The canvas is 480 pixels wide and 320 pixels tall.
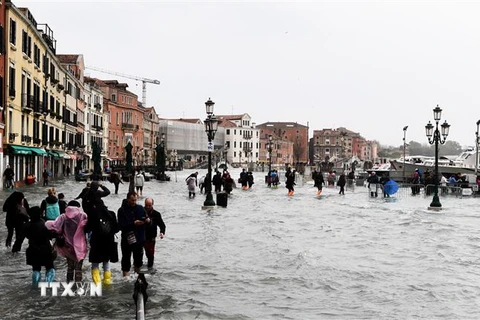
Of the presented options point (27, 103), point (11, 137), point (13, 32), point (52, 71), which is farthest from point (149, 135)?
point (13, 32)

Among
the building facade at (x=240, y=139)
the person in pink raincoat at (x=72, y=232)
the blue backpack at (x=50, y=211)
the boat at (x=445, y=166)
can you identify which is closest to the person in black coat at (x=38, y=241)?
the person in pink raincoat at (x=72, y=232)

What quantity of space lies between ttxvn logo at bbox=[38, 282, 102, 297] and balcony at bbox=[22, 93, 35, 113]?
29.7 meters

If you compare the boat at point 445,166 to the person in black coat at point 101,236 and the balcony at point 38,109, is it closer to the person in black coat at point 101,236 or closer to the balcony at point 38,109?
the balcony at point 38,109

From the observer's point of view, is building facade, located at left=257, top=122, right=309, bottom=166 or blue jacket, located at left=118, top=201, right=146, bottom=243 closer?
blue jacket, located at left=118, top=201, right=146, bottom=243

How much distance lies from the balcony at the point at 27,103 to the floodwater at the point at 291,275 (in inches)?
806

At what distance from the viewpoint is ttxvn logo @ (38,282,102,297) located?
9289mm

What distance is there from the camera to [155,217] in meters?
10.9

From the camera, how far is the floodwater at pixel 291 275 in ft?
28.7

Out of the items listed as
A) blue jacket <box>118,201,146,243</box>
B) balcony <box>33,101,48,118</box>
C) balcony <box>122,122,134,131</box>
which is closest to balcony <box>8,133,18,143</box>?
balcony <box>33,101,48,118</box>

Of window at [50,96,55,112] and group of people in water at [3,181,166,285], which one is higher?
window at [50,96,55,112]

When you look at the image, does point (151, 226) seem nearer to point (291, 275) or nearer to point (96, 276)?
point (96, 276)

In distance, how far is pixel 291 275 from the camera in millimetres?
11445

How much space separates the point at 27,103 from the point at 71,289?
1212 inches

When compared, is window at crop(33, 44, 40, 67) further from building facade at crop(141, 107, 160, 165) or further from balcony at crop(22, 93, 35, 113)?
building facade at crop(141, 107, 160, 165)
